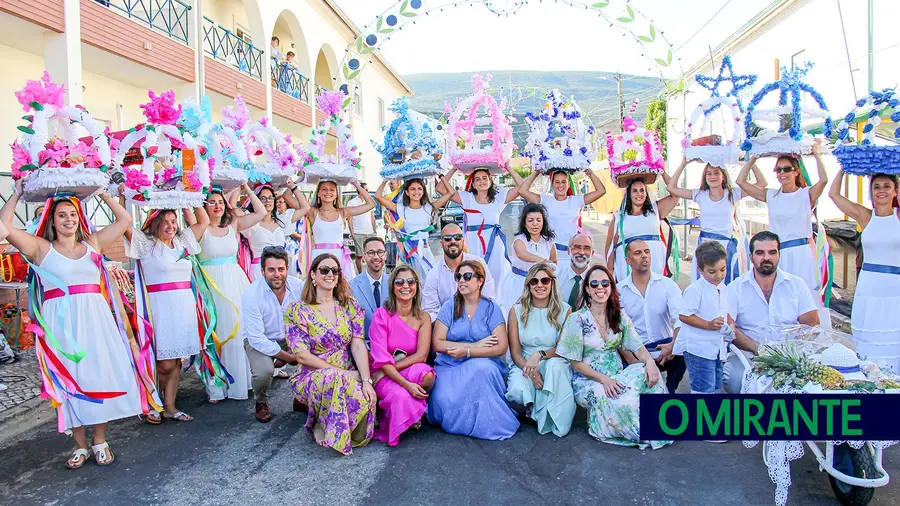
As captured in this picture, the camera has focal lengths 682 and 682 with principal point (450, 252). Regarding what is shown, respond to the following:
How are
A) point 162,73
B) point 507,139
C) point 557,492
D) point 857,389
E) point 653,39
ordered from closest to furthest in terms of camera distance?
point 857,389, point 557,492, point 507,139, point 653,39, point 162,73

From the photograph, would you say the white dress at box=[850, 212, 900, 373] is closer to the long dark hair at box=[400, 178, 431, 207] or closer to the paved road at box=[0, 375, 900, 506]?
the paved road at box=[0, 375, 900, 506]

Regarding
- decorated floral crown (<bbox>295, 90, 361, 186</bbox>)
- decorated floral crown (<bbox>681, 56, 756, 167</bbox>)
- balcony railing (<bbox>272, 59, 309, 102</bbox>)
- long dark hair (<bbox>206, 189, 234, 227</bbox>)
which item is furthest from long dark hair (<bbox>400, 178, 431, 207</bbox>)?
balcony railing (<bbox>272, 59, 309, 102</bbox>)

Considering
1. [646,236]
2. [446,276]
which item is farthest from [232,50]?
[646,236]

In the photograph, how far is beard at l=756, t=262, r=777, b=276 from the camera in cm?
458

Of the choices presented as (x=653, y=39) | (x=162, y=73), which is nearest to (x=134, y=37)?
(x=162, y=73)

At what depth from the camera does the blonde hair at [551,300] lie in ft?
15.9

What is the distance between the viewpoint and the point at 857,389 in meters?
3.28

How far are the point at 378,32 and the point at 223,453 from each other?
7.50 m

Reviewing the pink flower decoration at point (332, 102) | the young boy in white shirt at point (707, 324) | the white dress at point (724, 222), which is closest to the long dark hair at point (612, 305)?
the young boy in white shirt at point (707, 324)

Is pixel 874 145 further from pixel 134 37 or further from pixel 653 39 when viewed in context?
pixel 134 37

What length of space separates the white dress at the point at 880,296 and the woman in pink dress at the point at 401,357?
2960 mm

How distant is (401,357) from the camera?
16.0 ft

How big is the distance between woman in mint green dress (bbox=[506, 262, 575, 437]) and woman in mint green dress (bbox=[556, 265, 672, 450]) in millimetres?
120

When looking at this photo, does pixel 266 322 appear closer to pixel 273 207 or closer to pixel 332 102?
pixel 273 207
